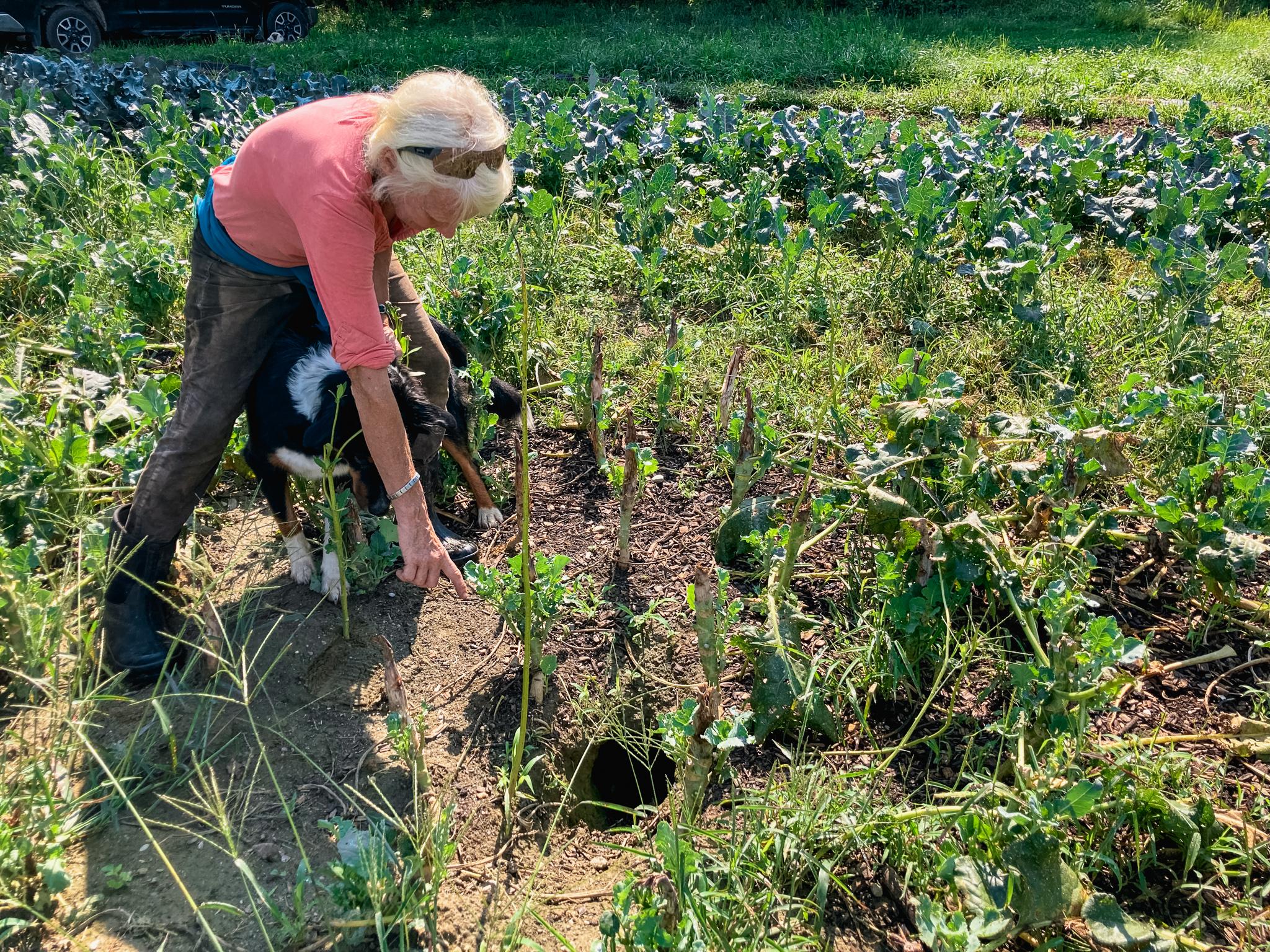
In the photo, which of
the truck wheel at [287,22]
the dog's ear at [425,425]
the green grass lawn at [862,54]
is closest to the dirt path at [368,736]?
the dog's ear at [425,425]

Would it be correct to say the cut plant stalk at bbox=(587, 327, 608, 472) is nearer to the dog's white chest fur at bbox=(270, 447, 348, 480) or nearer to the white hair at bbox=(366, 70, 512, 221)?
the dog's white chest fur at bbox=(270, 447, 348, 480)

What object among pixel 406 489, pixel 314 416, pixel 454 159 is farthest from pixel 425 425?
pixel 454 159

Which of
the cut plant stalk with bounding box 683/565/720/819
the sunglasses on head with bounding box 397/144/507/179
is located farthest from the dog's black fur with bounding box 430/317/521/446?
the cut plant stalk with bounding box 683/565/720/819

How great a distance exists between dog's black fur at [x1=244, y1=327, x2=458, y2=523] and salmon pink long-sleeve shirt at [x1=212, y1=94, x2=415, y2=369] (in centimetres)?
40

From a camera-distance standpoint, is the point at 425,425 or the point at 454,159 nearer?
the point at 454,159

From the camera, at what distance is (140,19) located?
479 inches

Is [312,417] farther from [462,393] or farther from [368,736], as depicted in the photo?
[368,736]

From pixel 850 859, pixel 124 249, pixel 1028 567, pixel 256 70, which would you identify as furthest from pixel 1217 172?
pixel 256 70

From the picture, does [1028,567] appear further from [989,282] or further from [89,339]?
[89,339]

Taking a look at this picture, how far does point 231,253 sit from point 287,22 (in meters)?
12.2

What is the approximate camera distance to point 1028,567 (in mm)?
2873

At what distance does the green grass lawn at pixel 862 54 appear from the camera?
8.53 meters

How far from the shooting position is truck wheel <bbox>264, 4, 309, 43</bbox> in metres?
12.8

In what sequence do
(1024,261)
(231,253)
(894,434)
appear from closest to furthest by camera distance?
1. (231,253)
2. (894,434)
3. (1024,261)
